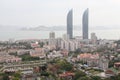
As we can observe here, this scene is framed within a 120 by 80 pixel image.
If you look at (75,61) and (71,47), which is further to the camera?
(71,47)

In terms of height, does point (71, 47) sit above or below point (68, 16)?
below

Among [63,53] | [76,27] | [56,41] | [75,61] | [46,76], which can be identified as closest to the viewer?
[46,76]

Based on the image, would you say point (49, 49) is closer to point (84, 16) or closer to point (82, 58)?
point (82, 58)

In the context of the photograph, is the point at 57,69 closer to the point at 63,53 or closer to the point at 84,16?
the point at 63,53

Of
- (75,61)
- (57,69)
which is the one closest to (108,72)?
(57,69)

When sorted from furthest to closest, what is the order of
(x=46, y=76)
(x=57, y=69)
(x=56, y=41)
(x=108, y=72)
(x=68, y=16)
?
(x=68, y=16)
(x=56, y=41)
(x=57, y=69)
(x=108, y=72)
(x=46, y=76)

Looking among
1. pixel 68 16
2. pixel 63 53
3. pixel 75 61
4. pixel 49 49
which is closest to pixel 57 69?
pixel 75 61

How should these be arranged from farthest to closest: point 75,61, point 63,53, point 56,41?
point 56,41, point 63,53, point 75,61

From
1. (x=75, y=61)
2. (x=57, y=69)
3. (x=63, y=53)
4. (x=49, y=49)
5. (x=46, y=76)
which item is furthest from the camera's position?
(x=49, y=49)

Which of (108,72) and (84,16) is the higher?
(84,16)
